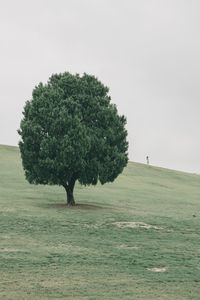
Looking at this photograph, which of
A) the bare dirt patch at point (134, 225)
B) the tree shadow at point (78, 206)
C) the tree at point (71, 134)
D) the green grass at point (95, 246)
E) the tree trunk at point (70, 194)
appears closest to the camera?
the green grass at point (95, 246)

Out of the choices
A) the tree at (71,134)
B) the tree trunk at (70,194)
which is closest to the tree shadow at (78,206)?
the tree trunk at (70,194)

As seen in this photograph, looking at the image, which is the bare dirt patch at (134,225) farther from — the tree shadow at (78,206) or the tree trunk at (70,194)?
the tree trunk at (70,194)

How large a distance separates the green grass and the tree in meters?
3.66

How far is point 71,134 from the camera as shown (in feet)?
182

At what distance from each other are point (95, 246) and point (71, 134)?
19132 millimetres

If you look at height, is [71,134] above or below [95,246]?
above

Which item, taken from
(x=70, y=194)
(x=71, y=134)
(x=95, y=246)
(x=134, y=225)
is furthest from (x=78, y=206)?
(x=95, y=246)

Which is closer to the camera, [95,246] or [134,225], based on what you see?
[95,246]

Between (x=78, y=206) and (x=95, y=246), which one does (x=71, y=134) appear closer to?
(x=78, y=206)

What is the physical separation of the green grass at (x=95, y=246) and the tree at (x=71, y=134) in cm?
366

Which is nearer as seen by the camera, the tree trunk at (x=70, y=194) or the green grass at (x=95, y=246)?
the green grass at (x=95, y=246)

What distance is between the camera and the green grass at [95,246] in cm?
2794

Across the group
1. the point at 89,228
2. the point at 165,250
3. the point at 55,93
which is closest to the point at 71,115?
the point at 55,93

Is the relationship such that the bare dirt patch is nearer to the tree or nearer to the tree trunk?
the tree
